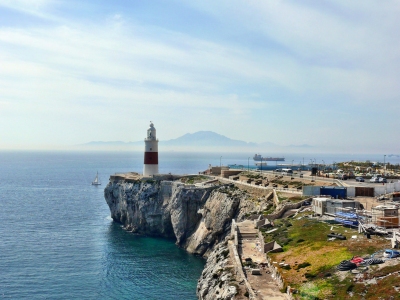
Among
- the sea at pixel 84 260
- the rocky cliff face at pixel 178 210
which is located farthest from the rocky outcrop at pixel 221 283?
the rocky cliff face at pixel 178 210

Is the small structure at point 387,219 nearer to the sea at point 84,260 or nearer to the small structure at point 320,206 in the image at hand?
the small structure at point 320,206

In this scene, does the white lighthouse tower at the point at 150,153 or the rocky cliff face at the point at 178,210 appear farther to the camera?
the white lighthouse tower at the point at 150,153

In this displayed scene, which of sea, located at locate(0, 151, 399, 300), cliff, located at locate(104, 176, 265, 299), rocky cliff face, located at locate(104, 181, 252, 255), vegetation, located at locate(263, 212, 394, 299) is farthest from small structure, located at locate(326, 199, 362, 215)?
rocky cliff face, located at locate(104, 181, 252, 255)

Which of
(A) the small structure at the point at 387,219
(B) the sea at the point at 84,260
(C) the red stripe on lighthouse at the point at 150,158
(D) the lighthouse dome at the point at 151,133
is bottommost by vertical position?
(B) the sea at the point at 84,260

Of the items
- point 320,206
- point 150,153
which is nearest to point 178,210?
point 150,153

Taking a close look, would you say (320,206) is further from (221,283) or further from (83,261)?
A: (83,261)

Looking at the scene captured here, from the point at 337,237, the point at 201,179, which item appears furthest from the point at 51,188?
the point at 337,237

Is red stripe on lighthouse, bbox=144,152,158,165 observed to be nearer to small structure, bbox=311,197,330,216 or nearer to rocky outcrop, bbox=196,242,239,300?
small structure, bbox=311,197,330,216

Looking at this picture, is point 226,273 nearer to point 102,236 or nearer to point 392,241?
point 392,241

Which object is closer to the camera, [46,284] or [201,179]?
[46,284]
